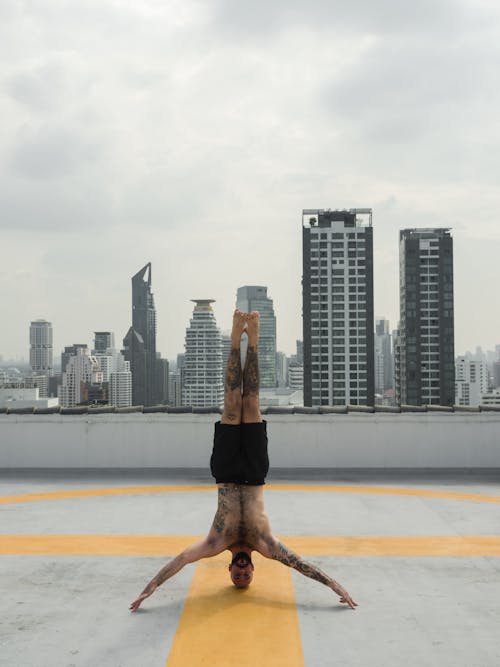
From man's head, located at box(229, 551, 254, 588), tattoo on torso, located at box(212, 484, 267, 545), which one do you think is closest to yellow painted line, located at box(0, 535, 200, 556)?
man's head, located at box(229, 551, 254, 588)

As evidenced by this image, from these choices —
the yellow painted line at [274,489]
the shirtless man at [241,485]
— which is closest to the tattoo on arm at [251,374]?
the shirtless man at [241,485]

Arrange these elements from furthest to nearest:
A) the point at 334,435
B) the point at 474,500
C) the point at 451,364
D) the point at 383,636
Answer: the point at 451,364, the point at 334,435, the point at 474,500, the point at 383,636

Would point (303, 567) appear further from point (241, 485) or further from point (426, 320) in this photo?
point (426, 320)

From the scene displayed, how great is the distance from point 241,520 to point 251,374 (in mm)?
1614

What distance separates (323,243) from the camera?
533ft

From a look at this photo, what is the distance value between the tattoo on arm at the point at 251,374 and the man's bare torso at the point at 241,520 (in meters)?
1.06

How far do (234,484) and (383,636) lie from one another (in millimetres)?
2162

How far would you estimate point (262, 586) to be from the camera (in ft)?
23.7

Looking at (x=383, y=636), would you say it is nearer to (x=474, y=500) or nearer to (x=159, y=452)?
(x=474, y=500)

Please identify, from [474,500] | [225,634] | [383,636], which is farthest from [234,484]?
[474,500]

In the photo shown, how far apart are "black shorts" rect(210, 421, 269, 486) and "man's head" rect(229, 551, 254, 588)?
0.83 metres

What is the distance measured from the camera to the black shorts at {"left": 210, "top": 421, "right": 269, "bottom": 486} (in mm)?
6949

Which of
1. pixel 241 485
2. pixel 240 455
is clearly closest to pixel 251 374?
pixel 240 455

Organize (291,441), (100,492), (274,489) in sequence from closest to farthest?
(100,492), (274,489), (291,441)
